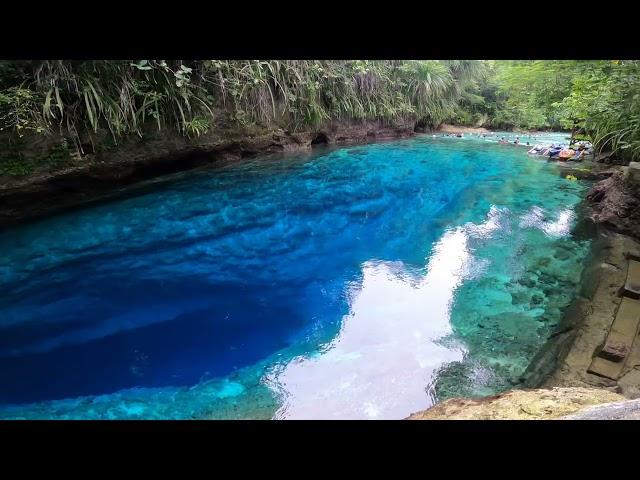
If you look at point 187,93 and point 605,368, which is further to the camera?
point 187,93

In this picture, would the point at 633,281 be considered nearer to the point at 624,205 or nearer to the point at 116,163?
the point at 624,205

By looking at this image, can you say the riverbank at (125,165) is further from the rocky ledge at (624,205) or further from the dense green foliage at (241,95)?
the rocky ledge at (624,205)

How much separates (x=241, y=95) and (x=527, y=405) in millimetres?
9888

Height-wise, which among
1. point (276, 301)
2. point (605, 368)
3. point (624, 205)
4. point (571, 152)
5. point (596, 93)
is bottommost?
point (276, 301)

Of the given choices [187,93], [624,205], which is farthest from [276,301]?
[187,93]

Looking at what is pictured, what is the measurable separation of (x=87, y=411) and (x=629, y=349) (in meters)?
4.65

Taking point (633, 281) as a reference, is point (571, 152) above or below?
above

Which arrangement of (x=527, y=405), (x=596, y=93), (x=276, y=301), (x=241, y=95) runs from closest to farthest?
(x=527, y=405) → (x=276, y=301) → (x=596, y=93) → (x=241, y=95)

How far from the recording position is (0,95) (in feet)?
20.1

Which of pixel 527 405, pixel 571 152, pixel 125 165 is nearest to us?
pixel 527 405

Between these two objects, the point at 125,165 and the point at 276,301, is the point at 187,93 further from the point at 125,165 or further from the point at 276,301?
the point at 276,301

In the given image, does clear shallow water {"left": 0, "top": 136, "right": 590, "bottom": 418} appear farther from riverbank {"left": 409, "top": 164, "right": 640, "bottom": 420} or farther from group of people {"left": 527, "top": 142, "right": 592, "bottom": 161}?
group of people {"left": 527, "top": 142, "right": 592, "bottom": 161}

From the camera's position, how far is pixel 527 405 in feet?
8.18

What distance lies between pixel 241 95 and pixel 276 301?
7150 millimetres
